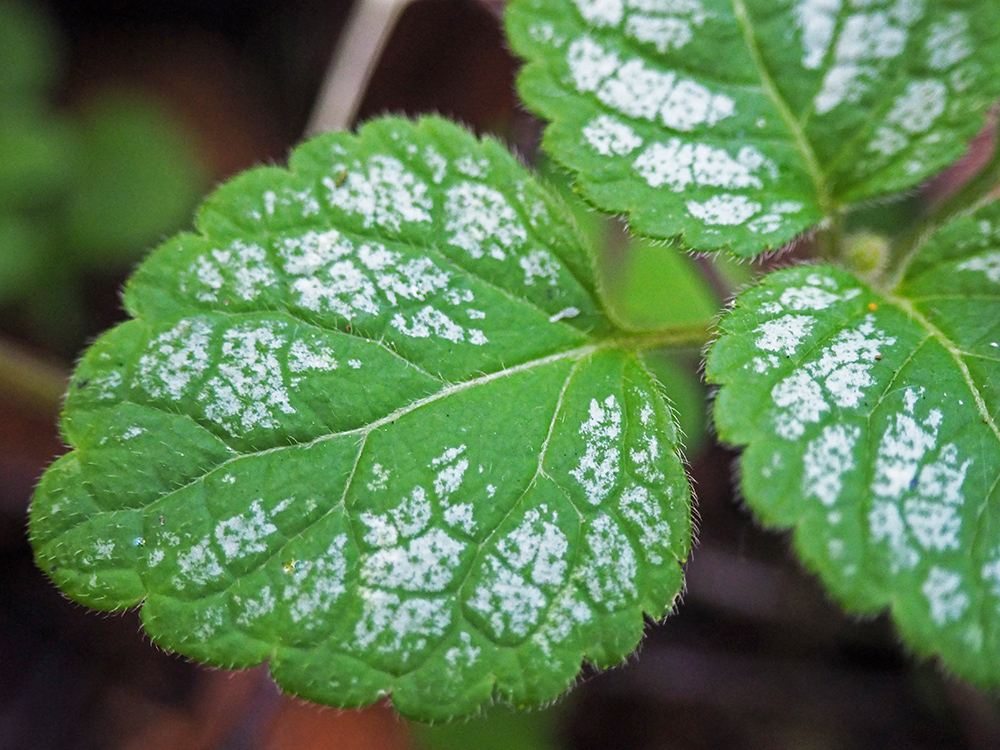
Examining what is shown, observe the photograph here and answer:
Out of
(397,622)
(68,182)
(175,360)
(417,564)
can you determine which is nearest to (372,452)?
(417,564)

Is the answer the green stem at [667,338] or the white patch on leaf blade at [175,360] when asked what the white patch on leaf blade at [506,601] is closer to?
the green stem at [667,338]

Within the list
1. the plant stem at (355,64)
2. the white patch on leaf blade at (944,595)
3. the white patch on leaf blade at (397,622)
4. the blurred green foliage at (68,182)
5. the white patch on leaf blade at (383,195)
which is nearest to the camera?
the white patch on leaf blade at (944,595)

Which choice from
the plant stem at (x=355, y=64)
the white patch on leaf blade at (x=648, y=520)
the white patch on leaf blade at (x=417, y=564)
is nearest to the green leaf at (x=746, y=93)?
the white patch on leaf blade at (x=648, y=520)

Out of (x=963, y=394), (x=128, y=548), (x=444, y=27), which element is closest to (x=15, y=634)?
(x=128, y=548)

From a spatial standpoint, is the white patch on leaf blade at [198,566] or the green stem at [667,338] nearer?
the white patch on leaf blade at [198,566]

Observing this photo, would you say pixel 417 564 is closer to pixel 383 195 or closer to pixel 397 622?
pixel 397 622

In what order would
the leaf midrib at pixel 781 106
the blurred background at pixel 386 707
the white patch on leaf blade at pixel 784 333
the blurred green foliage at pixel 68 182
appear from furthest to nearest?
the blurred green foliage at pixel 68 182 → the blurred background at pixel 386 707 → the leaf midrib at pixel 781 106 → the white patch on leaf blade at pixel 784 333
